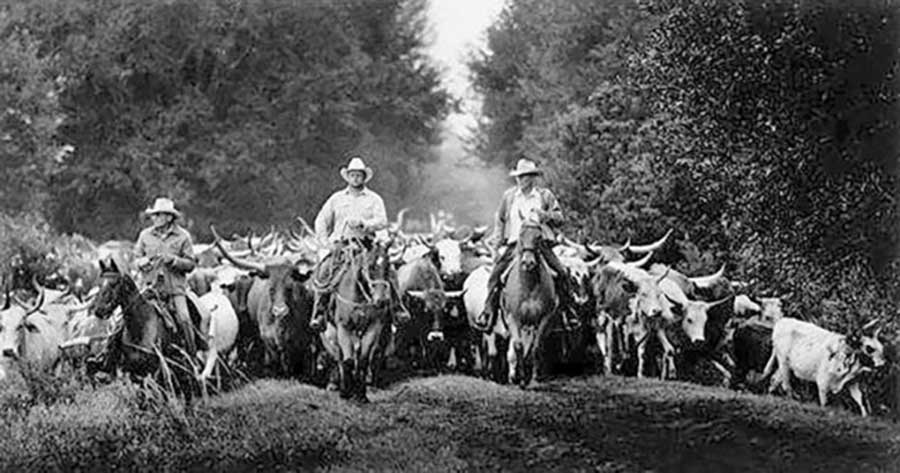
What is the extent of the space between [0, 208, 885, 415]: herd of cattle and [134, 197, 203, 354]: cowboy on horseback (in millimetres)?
1011

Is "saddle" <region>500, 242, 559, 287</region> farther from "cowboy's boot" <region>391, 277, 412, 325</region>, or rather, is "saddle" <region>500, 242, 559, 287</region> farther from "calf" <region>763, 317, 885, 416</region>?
"calf" <region>763, 317, 885, 416</region>

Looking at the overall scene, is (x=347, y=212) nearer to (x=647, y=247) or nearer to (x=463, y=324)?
A: (x=463, y=324)

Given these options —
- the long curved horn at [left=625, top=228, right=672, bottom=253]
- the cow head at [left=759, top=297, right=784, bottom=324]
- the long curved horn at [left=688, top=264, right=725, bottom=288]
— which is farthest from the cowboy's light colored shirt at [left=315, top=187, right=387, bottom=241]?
the long curved horn at [left=625, top=228, right=672, bottom=253]

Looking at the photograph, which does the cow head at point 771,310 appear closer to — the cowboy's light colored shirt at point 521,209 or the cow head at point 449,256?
the cowboy's light colored shirt at point 521,209

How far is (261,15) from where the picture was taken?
23641 mm

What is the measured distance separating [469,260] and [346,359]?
19.8 ft

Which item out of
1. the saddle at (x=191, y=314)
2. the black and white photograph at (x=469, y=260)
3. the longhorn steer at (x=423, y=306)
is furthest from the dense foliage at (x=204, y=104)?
the longhorn steer at (x=423, y=306)

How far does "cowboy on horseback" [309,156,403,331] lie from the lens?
14.0m

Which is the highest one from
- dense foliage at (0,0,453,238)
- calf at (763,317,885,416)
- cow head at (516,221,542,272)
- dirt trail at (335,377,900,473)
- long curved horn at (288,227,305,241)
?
dense foliage at (0,0,453,238)

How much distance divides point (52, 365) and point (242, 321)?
3.73 m

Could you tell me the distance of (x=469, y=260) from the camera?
19.8m

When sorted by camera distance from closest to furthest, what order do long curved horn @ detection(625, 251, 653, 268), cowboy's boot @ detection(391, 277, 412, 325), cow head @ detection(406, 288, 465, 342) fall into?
1. cowboy's boot @ detection(391, 277, 412, 325)
2. cow head @ detection(406, 288, 465, 342)
3. long curved horn @ detection(625, 251, 653, 268)

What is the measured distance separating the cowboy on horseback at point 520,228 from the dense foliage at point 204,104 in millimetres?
5459

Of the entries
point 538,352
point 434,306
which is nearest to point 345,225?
point 538,352
